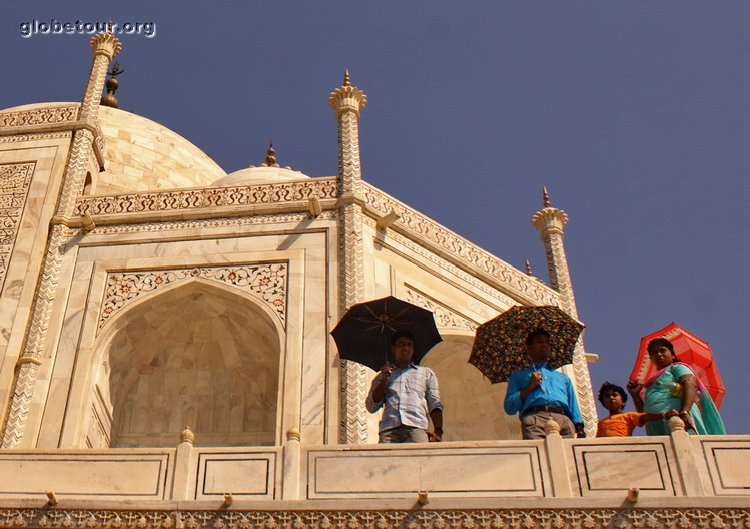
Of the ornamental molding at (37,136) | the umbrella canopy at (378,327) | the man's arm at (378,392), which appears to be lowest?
the man's arm at (378,392)

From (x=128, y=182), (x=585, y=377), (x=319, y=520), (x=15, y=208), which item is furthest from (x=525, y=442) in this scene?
(x=128, y=182)

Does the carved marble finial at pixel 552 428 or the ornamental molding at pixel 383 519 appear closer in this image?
the ornamental molding at pixel 383 519

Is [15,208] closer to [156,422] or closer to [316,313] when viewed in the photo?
[156,422]

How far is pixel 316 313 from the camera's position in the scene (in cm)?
1123

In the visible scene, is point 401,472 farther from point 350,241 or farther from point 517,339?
point 350,241

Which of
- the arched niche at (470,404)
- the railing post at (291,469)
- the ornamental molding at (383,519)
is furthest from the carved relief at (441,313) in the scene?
the ornamental molding at (383,519)

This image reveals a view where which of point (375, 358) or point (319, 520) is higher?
point (375, 358)

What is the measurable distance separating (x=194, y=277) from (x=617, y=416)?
19.5 ft

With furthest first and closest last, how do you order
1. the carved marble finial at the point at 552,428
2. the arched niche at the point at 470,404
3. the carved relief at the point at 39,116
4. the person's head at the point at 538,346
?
the carved relief at the point at 39,116
the arched niche at the point at 470,404
the person's head at the point at 538,346
the carved marble finial at the point at 552,428

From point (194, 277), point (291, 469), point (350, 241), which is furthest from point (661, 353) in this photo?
point (194, 277)

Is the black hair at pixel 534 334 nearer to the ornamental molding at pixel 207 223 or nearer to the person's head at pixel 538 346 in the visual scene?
the person's head at pixel 538 346

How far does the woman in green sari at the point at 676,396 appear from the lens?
7113 mm

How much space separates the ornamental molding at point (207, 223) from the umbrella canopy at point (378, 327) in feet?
12.4

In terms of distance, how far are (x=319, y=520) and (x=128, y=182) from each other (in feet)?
34.2
